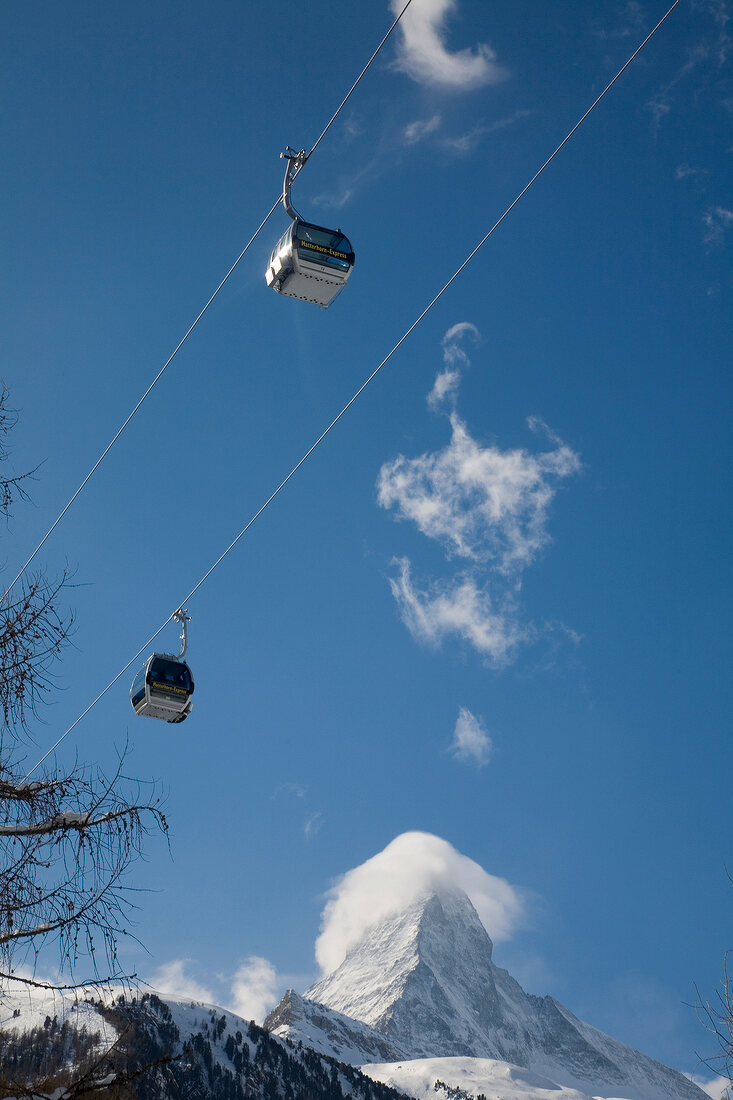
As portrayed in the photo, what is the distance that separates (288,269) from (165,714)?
768 centimetres

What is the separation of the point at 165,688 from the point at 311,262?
24.3ft

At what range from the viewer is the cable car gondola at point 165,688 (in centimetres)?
1667

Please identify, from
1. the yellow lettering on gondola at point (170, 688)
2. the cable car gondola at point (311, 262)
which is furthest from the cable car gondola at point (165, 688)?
the cable car gondola at point (311, 262)

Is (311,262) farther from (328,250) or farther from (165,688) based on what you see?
(165,688)

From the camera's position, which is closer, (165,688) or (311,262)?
(311,262)

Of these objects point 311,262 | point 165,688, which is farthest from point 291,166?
point 165,688

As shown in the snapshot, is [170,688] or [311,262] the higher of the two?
[311,262]

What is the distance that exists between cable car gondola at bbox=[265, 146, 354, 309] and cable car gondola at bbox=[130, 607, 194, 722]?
20.6 ft

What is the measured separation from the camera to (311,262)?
1227 cm

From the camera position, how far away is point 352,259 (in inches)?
493

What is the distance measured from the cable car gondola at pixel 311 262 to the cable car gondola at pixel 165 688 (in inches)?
247

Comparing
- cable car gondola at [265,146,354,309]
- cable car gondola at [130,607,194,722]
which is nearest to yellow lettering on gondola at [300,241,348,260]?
cable car gondola at [265,146,354,309]

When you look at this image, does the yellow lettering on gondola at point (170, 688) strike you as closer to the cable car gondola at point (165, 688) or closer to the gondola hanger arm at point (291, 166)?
the cable car gondola at point (165, 688)

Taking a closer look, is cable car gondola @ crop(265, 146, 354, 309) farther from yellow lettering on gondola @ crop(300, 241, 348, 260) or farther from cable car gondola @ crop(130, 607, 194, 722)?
cable car gondola @ crop(130, 607, 194, 722)
